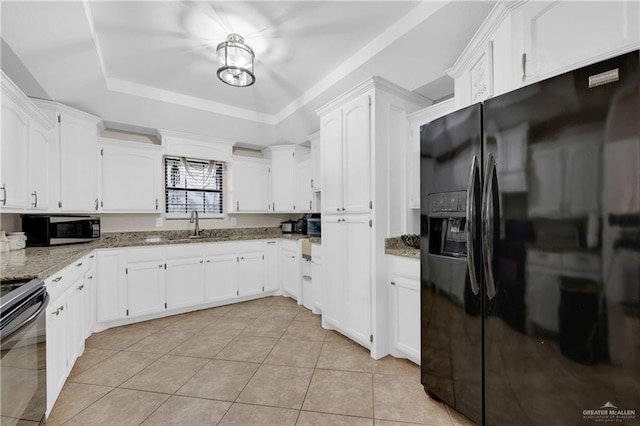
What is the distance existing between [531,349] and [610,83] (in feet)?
3.58

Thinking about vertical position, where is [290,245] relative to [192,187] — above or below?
below

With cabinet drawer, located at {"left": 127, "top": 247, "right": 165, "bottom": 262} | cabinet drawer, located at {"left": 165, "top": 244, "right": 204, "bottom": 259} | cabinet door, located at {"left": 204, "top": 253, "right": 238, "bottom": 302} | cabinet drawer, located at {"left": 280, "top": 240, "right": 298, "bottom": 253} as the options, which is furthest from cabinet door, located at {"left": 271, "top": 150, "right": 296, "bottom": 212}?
cabinet drawer, located at {"left": 127, "top": 247, "right": 165, "bottom": 262}

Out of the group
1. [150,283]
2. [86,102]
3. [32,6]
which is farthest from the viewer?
[150,283]

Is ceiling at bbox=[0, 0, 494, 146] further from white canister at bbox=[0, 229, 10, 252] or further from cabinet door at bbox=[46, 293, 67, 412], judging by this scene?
cabinet door at bbox=[46, 293, 67, 412]

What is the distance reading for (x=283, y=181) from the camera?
4184 millimetres

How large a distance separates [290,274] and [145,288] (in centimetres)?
173

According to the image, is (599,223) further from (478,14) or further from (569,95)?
(478,14)

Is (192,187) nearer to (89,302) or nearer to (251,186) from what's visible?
(251,186)

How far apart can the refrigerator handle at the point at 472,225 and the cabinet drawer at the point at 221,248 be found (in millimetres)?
2941

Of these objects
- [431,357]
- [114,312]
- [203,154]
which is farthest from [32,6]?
[431,357]

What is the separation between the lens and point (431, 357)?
1636 millimetres

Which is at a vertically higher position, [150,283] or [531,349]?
[531,349]

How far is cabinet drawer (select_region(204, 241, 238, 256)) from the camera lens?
132 inches

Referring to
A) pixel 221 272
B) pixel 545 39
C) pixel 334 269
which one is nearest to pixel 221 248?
pixel 221 272
